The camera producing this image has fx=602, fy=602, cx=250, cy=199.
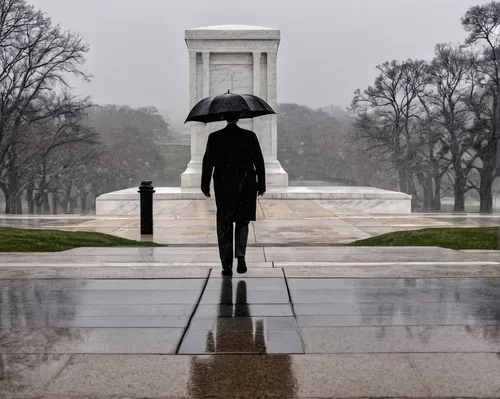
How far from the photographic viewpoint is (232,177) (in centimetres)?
636

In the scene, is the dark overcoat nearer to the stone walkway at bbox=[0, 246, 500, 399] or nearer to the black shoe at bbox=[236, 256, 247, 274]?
the black shoe at bbox=[236, 256, 247, 274]

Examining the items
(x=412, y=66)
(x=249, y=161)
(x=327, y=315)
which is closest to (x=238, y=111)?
(x=249, y=161)

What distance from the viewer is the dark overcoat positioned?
6.33 meters

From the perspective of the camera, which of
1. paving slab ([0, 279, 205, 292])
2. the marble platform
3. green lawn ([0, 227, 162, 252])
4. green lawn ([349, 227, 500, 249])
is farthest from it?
the marble platform

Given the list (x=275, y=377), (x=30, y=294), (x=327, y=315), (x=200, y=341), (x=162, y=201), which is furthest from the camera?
(x=162, y=201)

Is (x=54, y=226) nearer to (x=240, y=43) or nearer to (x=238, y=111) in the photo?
(x=238, y=111)

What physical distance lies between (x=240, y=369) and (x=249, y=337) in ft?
2.14

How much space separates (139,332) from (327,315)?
146 centimetres

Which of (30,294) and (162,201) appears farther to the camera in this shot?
(162,201)

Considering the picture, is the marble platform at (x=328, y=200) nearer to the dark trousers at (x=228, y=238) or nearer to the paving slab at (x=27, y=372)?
the dark trousers at (x=228, y=238)

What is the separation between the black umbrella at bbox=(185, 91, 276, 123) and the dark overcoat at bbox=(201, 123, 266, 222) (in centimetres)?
25

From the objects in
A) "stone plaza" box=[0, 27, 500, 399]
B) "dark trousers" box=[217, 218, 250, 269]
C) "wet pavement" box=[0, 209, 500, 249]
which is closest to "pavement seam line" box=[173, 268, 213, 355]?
"stone plaza" box=[0, 27, 500, 399]

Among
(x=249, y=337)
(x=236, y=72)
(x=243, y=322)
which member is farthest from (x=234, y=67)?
(x=249, y=337)

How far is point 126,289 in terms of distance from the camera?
5.80 meters
